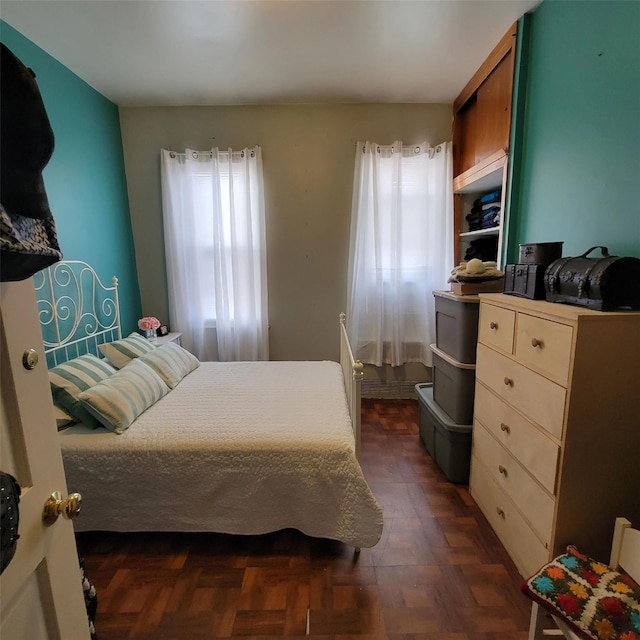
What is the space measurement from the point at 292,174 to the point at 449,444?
8.41 ft

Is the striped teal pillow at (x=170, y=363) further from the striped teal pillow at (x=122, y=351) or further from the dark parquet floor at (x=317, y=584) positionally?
the dark parquet floor at (x=317, y=584)

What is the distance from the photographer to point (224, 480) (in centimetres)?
155

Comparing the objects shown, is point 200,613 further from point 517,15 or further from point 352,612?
point 517,15

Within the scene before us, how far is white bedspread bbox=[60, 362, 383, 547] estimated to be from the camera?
1521 mm

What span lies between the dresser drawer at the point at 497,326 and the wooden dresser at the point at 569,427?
1cm

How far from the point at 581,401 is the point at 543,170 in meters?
1.37

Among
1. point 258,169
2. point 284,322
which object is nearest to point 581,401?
point 284,322

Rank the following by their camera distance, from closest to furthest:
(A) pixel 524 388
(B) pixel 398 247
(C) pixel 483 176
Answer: (A) pixel 524 388, (C) pixel 483 176, (B) pixel 398 247

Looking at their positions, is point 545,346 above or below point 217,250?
below

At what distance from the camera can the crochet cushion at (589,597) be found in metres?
0.94

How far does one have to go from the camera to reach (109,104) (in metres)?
2.84

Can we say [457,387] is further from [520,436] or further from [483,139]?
[483,139]

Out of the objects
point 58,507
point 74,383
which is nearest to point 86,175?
point 74,383

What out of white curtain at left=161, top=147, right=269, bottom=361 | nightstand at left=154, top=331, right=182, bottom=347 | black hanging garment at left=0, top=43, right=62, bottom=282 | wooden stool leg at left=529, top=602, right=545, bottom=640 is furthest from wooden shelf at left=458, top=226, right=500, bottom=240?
nightstand at left=154, top=331, right=182, bottom=347
